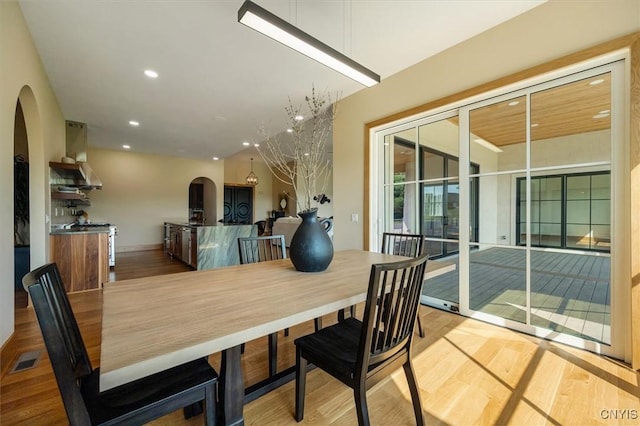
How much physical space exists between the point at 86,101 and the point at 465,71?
17.4 ft

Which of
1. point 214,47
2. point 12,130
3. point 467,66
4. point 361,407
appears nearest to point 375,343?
point 361,407

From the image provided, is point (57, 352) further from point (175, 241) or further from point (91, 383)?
point (175, 241)

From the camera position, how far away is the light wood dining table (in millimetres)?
766

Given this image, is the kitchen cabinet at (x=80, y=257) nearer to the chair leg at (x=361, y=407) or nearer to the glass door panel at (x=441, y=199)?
the chair leg at (x=361, y=407)

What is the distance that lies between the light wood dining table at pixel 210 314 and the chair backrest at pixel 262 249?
0.54m

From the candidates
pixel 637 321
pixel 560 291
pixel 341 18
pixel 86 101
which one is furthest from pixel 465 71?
pixel 86 101

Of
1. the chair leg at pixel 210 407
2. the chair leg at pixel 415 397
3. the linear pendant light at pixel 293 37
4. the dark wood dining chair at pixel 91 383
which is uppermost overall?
the linear pendant light at pixel 293 37

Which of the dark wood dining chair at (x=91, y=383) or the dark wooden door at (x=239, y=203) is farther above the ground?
the dark wooden door at (x=239, y=203)

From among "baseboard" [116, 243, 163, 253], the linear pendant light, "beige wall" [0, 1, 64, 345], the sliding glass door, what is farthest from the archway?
"baseboard" [116, 243, 163, 253]

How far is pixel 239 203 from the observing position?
11.4 m

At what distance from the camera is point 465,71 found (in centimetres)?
275

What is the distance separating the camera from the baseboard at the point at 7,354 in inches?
76.6

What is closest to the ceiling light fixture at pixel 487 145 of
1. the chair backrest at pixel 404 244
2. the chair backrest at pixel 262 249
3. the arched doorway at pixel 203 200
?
the chair backrest at pixel 404 244

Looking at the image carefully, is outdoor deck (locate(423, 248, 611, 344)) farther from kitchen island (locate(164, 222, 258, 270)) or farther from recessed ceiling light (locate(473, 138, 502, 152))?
kitchen island (locate(164, 222, 258, 270))
